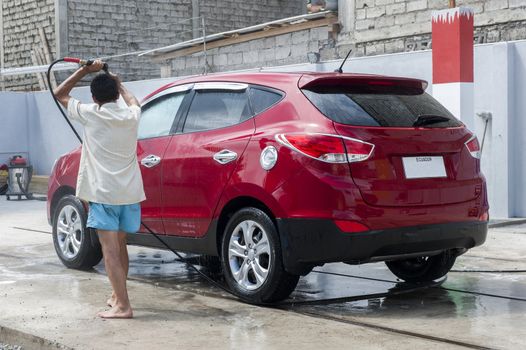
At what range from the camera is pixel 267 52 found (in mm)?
20188

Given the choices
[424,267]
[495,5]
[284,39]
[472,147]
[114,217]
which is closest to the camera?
[114,217]

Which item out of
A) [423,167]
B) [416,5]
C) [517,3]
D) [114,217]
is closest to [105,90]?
[114,217]

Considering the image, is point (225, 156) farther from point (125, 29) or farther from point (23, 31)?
point (23, 31)

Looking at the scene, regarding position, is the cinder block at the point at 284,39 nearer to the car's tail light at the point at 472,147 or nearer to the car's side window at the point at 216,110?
the car's side window at the point at 216,110

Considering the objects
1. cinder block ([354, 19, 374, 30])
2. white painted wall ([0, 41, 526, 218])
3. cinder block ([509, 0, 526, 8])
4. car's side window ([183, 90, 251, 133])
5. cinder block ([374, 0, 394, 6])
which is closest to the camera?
car's side window ([183, 90, 251, 133])

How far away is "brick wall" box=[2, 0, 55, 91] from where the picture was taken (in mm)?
25359

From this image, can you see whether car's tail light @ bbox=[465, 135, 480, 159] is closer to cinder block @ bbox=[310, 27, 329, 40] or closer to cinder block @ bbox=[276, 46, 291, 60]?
cinder block @ bbox=[310, 27, 329, 40]

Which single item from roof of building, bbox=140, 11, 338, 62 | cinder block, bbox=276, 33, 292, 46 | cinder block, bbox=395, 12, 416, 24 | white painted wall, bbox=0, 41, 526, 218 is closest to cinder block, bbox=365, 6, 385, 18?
cinder block, bbox=395, 12, 416, 24

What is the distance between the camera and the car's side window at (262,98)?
6.90 meters

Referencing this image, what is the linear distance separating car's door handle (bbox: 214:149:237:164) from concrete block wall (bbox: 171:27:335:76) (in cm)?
1225

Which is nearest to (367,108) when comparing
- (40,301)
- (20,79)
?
(40,301)

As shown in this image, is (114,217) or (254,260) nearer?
(114,217)

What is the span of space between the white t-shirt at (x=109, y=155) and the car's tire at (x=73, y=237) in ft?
6.82

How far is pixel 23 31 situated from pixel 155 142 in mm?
20036
